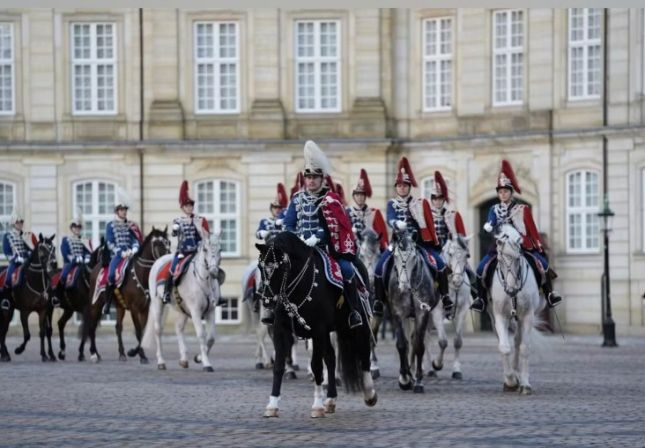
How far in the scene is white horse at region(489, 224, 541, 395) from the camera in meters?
22.2

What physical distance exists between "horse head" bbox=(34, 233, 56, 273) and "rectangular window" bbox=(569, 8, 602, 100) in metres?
16.5

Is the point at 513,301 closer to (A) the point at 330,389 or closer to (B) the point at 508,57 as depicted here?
(A) the point at 330,389

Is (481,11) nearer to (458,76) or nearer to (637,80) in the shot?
(458,76)

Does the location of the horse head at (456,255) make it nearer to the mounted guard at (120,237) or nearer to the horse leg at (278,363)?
the horse leg at (278,363)

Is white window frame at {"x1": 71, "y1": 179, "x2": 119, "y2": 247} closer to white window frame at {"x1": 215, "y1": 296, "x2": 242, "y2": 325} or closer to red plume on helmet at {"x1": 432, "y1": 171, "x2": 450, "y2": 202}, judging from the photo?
white window frame at {"x1": 215, "y1": 296, "x2": 242, "y2": 325}

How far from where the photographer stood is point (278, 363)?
18.5 metres

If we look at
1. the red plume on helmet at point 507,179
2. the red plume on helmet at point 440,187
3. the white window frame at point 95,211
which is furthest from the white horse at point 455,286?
the white window frame at point 95,211

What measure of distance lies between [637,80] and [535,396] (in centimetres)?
2249

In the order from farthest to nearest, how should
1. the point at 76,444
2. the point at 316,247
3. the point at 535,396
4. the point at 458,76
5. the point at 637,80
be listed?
the point at 458,76 → the point at 637,80 → the point at 535,396 → the point at 316,247 → the point at 76,444

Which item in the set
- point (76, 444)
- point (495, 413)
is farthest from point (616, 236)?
point (76, 444)

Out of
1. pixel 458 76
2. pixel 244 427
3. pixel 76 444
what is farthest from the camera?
pixel 458 76

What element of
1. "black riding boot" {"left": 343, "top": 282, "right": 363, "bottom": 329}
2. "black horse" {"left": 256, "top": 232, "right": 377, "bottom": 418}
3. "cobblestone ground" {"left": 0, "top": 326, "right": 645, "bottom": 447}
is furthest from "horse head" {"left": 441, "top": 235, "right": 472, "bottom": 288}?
"black horse" {"left": 256, "top": 232, "right": 377, "bottom": 418}

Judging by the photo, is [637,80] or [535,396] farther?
[637,80]

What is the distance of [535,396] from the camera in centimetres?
2159
